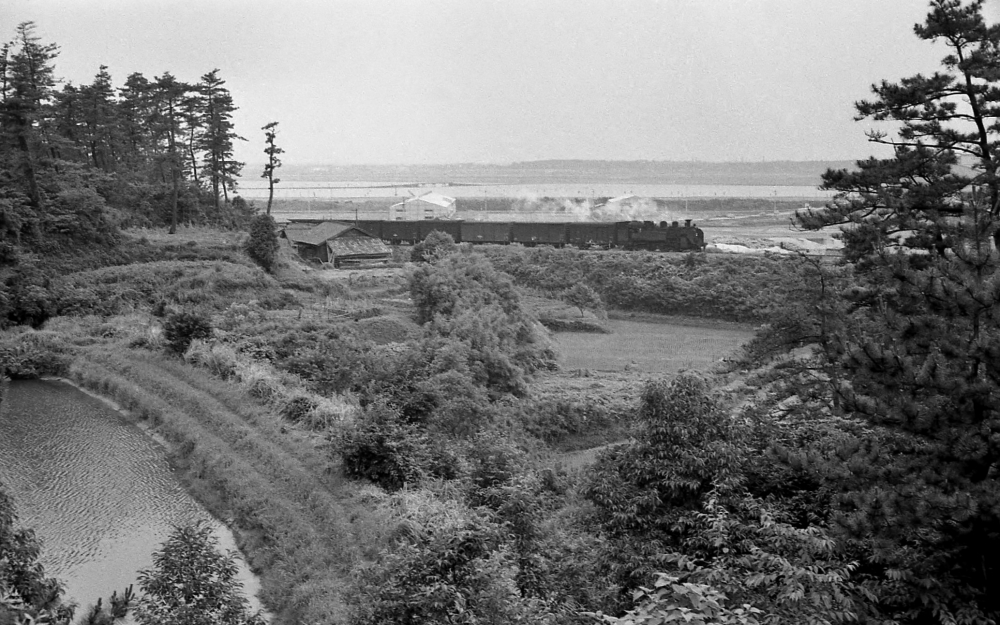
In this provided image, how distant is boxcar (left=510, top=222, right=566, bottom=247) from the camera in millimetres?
53812

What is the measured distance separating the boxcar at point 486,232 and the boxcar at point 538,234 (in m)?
0.52

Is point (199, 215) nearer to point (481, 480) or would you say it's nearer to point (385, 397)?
point (385, 397)

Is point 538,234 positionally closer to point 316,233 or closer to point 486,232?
point 486,232

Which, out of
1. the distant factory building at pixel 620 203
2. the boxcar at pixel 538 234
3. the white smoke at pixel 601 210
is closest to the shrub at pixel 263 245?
the boxcar at pixel 538 234

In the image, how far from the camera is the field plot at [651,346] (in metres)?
29.8

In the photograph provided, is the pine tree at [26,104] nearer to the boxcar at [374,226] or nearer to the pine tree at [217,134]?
the pine tree at [217,134]

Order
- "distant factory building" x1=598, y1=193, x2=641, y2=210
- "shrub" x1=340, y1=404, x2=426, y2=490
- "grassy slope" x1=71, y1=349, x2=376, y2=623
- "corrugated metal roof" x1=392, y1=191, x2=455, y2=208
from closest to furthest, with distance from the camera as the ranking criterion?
"grassy slope" x1=71, y1=349, x2=376, y2=623, "shrub" x1=340, y1=404, x2=426, y2=490, "corrugated metal roof" x1=392, y1=191, x2=455, y2=208, "distant factory building" x1=598, y1=193, x2=641, y2=210

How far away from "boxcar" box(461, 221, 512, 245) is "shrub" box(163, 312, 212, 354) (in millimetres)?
33956

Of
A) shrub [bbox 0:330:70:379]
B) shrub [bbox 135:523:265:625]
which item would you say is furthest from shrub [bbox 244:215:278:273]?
shrub [bbox 135:523:265:625]

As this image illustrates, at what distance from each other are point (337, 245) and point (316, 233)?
5.21 feet

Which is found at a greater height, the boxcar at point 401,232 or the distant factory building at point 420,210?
the distant factory building at point 420,210

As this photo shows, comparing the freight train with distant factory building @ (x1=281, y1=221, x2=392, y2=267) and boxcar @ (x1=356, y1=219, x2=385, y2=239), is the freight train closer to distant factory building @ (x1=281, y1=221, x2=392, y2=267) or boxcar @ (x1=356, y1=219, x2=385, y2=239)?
boxcar @ (x1=356, y1=219, x2=385, y2=239)

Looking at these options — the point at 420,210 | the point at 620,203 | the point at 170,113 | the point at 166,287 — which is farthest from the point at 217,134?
the point at 620,203

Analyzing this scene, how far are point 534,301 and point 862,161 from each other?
1048 inches
